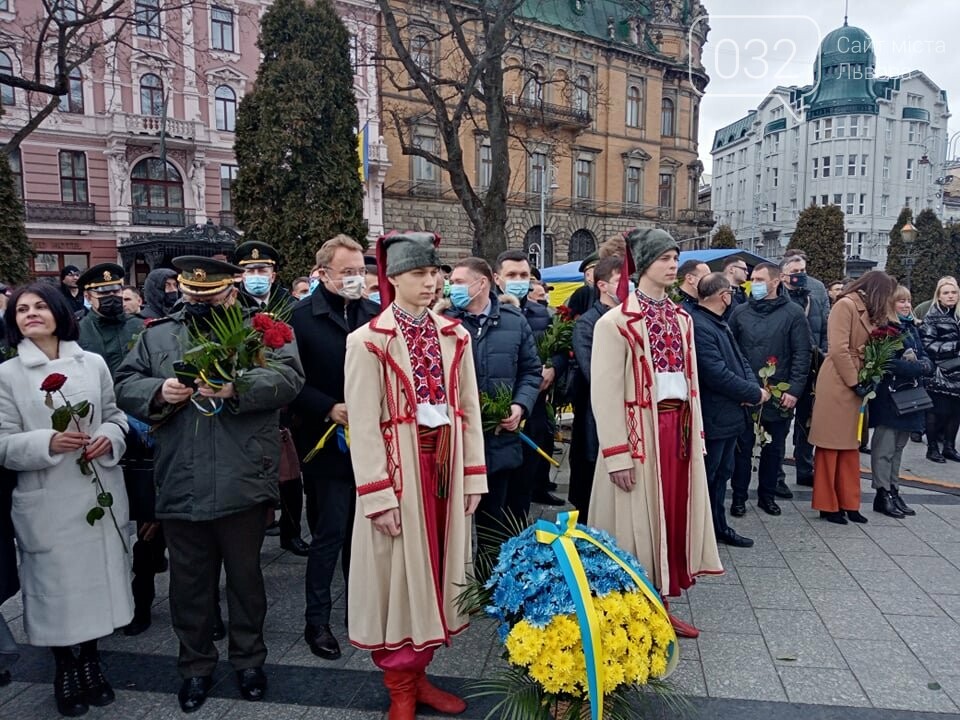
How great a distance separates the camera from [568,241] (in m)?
39.0

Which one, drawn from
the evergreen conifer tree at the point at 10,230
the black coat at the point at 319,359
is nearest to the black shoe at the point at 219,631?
the black coat at the point at 319,359

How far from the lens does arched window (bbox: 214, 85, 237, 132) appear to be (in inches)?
1120

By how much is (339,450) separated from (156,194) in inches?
1110

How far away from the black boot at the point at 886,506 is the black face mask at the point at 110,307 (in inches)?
257

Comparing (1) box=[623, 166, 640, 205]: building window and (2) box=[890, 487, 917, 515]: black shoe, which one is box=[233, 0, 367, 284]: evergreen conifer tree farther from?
(1) box=[623, 166, 640, 205]: building window

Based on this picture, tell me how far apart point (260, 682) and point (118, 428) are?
4.70 ft

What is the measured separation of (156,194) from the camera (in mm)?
27875

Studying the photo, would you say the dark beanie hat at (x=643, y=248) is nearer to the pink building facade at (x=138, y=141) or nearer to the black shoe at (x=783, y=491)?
the black shoe at (x=783, y=491)

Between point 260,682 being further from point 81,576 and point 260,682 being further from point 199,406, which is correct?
point 199,406

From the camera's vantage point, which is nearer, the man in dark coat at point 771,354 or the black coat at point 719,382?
the black coat at point 719,382

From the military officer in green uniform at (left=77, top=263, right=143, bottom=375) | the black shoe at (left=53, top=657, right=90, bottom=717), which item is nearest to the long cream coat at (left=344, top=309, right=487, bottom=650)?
the black shoe at (left=53, top=657, right=90, bottom=717)

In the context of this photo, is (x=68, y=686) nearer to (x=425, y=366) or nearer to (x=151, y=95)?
(x=425, y=366)

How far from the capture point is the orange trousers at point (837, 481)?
5.72m

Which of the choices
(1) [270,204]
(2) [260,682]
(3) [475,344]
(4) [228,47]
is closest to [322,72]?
(1) [270,204]
